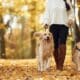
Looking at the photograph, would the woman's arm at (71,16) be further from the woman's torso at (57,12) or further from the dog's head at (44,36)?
the dog's head at (44,36)

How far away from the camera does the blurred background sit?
477 centimetres

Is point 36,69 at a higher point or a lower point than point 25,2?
lower

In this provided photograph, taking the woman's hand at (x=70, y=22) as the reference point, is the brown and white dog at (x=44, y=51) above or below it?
below

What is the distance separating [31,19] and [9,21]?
229 millimetres

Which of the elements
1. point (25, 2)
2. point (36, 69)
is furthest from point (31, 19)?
point (36, 69)

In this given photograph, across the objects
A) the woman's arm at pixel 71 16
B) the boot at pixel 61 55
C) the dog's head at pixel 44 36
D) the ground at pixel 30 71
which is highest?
the woman's arm at pixel 71 16

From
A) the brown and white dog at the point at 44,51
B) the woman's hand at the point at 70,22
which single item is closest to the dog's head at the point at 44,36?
the brown and white dog at the point at 44,51

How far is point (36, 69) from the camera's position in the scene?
471 centimetres

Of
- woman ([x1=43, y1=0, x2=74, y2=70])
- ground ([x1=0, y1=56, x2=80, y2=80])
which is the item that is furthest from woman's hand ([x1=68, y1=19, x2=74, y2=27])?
ground ([x1=0, y1=56, x2=80, y2=80])

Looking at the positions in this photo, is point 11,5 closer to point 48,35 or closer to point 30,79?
point 48,35

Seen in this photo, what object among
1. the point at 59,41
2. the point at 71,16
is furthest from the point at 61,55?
the point at 71,16

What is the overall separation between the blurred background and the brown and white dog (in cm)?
7

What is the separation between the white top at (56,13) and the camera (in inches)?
185

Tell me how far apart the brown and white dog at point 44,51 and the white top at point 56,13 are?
18 cm
